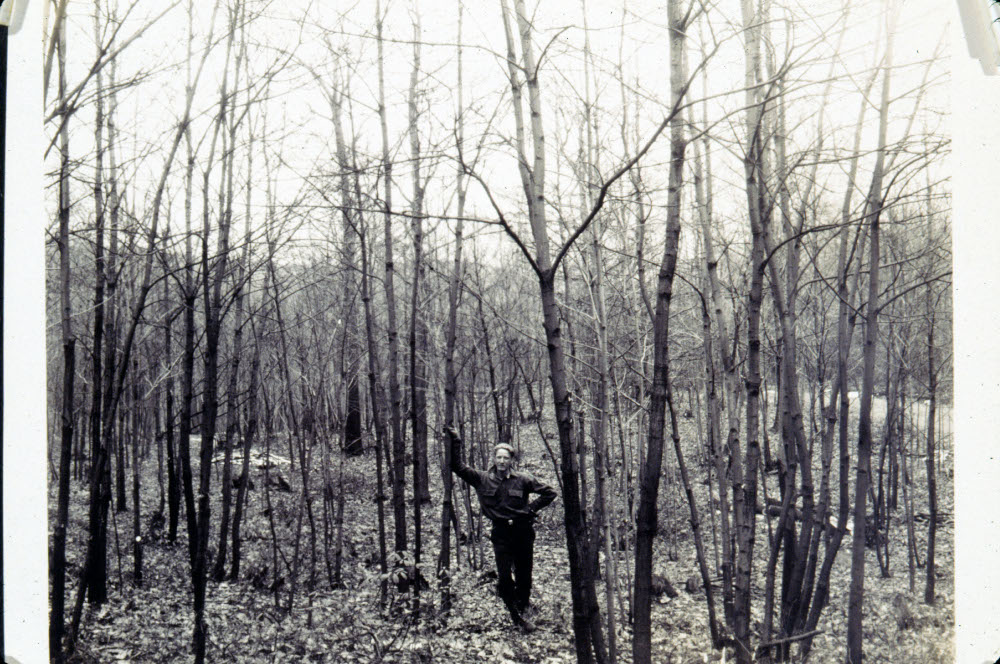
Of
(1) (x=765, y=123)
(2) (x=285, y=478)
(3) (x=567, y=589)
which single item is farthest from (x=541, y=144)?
(2) (x=285, y=478)

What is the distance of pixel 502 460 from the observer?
585cm

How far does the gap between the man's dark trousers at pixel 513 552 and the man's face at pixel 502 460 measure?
45 centimetres

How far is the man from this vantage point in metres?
5.73

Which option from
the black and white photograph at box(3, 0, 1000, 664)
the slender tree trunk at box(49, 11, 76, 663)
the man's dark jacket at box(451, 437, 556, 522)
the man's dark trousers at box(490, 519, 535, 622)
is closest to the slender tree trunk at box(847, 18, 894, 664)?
the black and white photograph at box(3, 0, 1000, 664)

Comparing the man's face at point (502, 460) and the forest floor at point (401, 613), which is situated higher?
the man's face at point (502, 460)

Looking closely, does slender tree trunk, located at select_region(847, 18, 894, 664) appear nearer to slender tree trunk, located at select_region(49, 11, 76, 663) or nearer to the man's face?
the man's face

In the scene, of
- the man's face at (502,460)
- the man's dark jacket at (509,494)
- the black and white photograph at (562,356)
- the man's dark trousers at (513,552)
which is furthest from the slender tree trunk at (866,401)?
the man's face at (502,460)

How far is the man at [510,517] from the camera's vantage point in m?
5.73

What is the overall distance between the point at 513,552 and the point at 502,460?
83 centimetres

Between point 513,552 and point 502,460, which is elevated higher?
point 502,460

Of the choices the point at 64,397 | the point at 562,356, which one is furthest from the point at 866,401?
the point at 64,397

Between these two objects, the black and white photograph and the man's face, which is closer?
the black and white photograph

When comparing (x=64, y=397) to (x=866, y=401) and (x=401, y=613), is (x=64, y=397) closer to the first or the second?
(x=401, y=613)

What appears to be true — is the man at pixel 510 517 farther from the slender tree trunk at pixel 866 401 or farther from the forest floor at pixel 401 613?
the slender tree trunk at pixel 866 401
